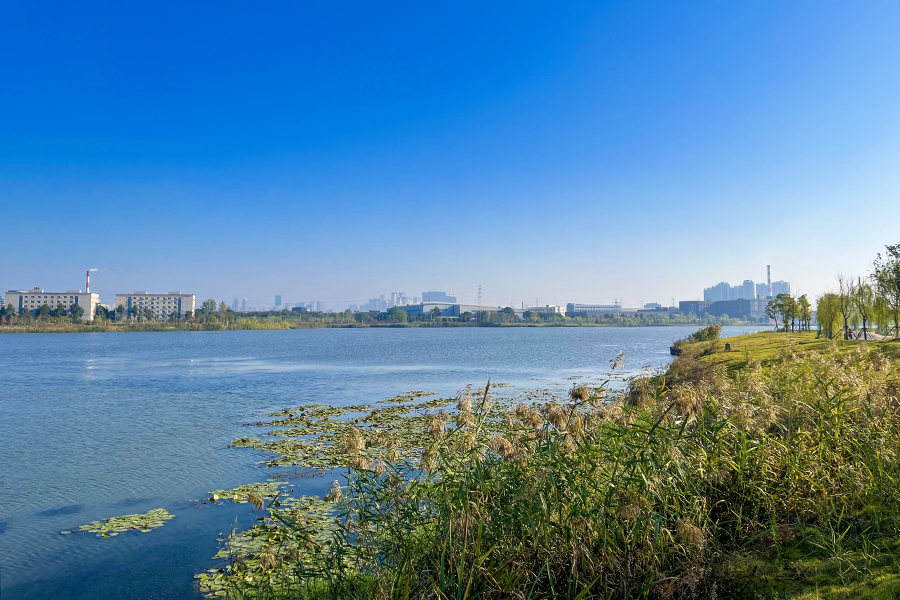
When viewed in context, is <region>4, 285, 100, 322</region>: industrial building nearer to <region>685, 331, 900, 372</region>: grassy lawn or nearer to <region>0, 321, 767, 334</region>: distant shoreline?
<region>0, 321, 767, 334</region>: distant shoreline

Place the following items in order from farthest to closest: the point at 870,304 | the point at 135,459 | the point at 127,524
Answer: the point at 870,304 → the point at 135,459 → the point at 127,524

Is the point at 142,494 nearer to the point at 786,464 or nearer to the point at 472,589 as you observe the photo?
the point at 472,589

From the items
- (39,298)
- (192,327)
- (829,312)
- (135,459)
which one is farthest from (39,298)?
(829,312)

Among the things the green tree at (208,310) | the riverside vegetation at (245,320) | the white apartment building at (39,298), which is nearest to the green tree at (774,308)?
the riverside vegetation at (245,320)

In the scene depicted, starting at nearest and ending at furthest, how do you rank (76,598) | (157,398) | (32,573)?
(76,598) → (32,573) → (157,398)

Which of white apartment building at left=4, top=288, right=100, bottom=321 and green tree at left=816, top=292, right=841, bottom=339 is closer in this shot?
green tree at left=816, top=292, right=841, bottom=339

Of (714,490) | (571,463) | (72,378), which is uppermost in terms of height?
(571,463)

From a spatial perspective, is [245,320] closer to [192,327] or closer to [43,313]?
[192,327]

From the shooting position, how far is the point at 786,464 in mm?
5438

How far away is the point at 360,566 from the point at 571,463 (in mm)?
2522

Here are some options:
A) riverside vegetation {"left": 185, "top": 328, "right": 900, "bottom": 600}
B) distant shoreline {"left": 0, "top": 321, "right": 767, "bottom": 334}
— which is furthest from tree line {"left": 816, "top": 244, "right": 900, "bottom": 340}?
distant shoreline {"left": 0, "top": 321, "right": 767, "bottom": 334}

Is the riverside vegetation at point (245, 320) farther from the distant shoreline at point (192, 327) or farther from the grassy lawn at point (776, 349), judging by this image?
the grassy lawn at point (776, 349)

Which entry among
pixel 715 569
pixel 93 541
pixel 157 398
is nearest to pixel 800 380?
pixel 715 569

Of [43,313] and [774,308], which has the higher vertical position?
[774,308]
